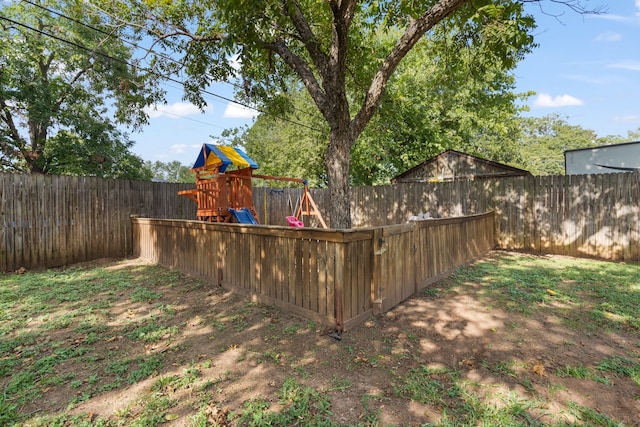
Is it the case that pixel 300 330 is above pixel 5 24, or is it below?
Result: below

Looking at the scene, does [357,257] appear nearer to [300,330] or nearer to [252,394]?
[300,330]

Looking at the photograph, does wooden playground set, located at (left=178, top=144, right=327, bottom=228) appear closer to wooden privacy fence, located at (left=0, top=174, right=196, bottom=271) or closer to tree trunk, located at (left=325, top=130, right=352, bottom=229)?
wooden privacy fence, located at (left=0, top=174, right=196, bottom=271)

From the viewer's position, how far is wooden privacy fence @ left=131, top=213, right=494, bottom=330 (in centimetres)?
315

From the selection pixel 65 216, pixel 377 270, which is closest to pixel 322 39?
pixel 377 270

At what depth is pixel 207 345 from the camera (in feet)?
9.79

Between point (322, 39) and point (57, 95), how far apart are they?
34.0 ft

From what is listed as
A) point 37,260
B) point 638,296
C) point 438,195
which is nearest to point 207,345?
point 638,296

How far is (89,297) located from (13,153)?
1070cm

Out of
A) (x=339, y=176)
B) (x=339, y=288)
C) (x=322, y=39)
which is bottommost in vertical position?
(x=339, y=288)

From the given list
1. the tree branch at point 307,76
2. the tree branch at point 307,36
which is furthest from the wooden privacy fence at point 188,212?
the tree branch at point 307,36

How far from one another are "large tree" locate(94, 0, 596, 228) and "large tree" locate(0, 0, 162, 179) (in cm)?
473

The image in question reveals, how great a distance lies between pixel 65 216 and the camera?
680cm

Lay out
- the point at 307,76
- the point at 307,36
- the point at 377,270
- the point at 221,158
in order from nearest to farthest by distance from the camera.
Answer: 1. the point at 377,270
2. the point at 307,36
3. the point at 307,76
4. the point at 221,158

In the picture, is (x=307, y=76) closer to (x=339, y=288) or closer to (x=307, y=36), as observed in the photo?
(x=307, y=36)
